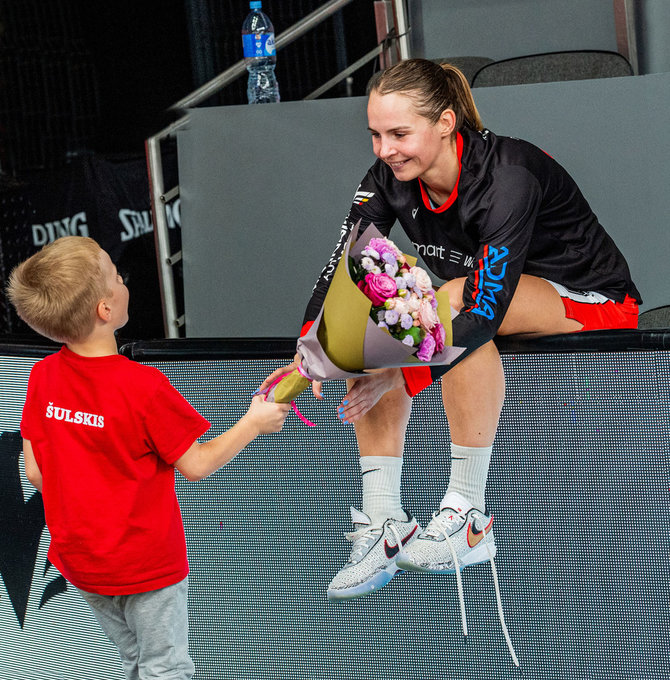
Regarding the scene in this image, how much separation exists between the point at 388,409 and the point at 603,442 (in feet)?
1.45

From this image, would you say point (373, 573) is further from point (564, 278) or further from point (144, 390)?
point (564, 278)

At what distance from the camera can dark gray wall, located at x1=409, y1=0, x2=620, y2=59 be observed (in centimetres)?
450

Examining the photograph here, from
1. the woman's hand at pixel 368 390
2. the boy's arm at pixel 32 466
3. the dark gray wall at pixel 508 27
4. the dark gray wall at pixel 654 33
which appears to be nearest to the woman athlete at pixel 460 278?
the woman's hand at pixel 368 390

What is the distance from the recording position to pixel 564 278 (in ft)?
7.34

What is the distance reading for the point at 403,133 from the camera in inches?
79.3

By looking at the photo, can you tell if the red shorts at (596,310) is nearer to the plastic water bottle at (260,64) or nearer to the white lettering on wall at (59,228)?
the plastic water bottle at (260,64)

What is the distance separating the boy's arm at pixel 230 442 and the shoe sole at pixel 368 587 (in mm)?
381

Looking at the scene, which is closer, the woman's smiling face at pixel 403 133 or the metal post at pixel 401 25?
the woman's smiling face at pixel 403 133

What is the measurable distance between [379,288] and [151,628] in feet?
2.88

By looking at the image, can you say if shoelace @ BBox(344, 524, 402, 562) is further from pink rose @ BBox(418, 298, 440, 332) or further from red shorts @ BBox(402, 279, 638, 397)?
red shorts @ BBox(402, 279, 638, 397)

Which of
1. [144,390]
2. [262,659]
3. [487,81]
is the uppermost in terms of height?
[487,81]

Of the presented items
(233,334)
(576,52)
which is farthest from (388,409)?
(576,52)

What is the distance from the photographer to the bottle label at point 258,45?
415 centimetres

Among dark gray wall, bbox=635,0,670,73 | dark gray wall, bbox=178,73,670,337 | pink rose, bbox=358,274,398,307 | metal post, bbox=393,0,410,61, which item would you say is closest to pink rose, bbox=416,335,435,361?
pink rose, bbox=358,274,398,307
